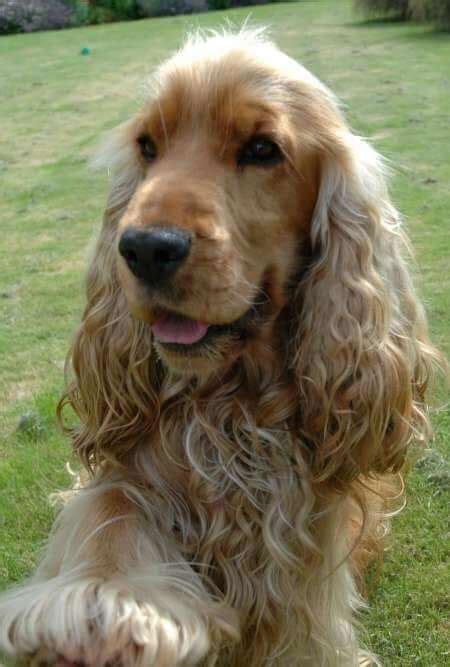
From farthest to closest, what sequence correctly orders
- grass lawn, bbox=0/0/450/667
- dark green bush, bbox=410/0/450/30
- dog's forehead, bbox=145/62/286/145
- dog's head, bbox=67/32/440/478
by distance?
dark green bush, bbox=410/0/450/30 → grass lawn, bbox=0/0/450/667 → dog's forehead, bbox=145/62/286/145 → dog's head, bbox=67/32/440/478

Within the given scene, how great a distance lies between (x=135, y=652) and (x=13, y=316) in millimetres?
3578

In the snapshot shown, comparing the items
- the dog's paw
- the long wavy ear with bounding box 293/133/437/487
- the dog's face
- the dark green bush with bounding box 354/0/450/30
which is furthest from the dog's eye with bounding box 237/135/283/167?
the dark green bush with bounding box 354/0/450/30

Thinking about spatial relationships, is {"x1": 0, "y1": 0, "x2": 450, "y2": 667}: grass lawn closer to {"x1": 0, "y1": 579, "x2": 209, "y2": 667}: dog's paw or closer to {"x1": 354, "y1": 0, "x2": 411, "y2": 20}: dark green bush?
{"x1": 0, "y1": 579, "x2": 209, "y2": 667}: dog's paw

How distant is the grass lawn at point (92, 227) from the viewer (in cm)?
299

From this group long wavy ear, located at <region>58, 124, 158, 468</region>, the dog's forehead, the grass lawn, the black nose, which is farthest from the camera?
the grass lawn

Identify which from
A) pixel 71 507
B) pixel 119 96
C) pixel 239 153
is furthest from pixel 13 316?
pixel 119 96

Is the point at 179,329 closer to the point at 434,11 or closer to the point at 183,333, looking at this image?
the point at 183,333

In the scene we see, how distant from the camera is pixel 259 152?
214 centimetres

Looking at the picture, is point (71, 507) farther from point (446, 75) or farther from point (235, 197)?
point (446, 75)

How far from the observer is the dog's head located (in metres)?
2.01

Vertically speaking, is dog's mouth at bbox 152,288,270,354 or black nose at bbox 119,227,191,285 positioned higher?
black nose at bbox 119,227,191,285

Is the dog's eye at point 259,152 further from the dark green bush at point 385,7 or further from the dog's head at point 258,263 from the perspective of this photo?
the dark green bush at point 385,7

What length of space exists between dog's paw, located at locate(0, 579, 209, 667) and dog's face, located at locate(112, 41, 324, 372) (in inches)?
21.6

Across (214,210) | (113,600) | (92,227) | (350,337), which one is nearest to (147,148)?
(214,210)
